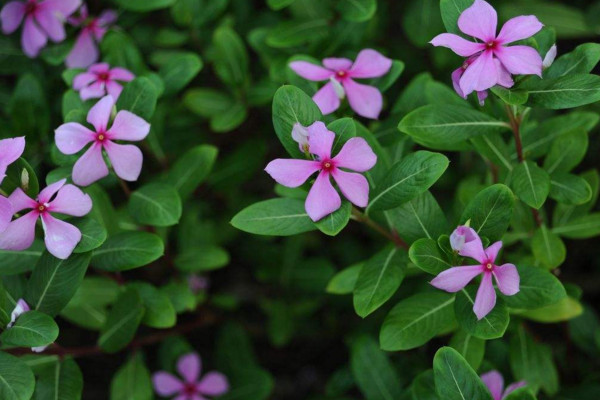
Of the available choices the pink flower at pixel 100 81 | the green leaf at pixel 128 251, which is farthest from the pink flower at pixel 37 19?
the green leaf at pixel 128 251

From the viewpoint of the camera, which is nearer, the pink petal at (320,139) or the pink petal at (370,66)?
the pink petal at (320,139)

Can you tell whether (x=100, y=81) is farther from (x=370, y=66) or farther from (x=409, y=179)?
(x=409, y=179)

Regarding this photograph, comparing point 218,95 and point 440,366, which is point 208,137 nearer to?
point 218,95

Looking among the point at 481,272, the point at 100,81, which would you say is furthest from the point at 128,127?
the point at 481,272

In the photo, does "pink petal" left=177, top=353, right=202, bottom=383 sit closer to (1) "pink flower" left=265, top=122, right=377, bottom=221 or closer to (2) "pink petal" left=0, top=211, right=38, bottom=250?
(2) "pink petal" left=0, top=211, right=38, bottom=250

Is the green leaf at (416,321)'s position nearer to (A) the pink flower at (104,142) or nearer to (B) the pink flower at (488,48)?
(B) the pink flower at (488,48)

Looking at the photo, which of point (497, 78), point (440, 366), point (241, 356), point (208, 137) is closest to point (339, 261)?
point (241, 356)

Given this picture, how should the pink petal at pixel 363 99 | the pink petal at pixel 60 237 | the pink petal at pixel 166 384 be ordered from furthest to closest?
the pink petal at pixel 166 384
the pink petal at pixel 363 99
the pink petal at pixel 60 237
